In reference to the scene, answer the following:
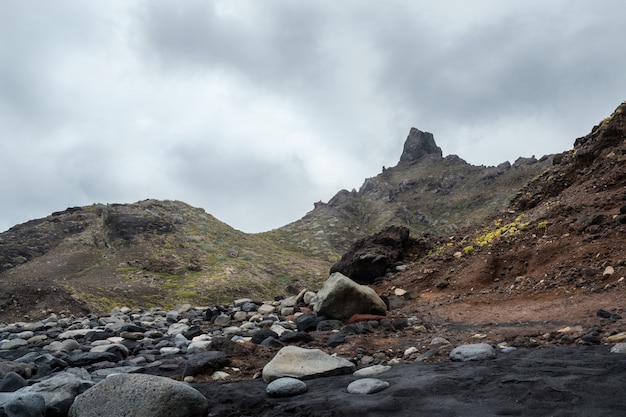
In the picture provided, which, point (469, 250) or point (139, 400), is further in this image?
point (469, 250)

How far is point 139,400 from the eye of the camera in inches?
170

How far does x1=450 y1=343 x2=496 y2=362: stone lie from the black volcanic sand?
153mm

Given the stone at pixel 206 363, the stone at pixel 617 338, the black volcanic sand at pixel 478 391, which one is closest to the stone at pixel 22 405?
the black volcanic sand at pixel 478 391

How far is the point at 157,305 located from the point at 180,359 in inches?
566

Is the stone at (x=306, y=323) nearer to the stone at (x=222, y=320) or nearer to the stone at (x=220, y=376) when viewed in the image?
the stone at (x=222, y=320)

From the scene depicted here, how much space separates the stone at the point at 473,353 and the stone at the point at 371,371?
96 cm

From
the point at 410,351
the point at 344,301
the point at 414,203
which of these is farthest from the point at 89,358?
the point at 414,203

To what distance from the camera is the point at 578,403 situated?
3.68 meters

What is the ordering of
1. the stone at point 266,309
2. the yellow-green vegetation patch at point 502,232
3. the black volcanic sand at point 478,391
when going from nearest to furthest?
the black volcanic sand at point 478,391 → the stone at point 266,309 → the yellow-green vegetation patch at point 502,232

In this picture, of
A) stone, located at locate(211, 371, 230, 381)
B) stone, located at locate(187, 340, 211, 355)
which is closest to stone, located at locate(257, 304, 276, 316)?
stone, located at locate(187, 340, 211, 355)

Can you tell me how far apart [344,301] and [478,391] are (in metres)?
6.35

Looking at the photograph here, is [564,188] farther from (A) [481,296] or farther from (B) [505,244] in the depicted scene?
(A) [481,296]

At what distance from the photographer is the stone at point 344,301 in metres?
10.6

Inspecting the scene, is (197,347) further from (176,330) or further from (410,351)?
(410,351)
